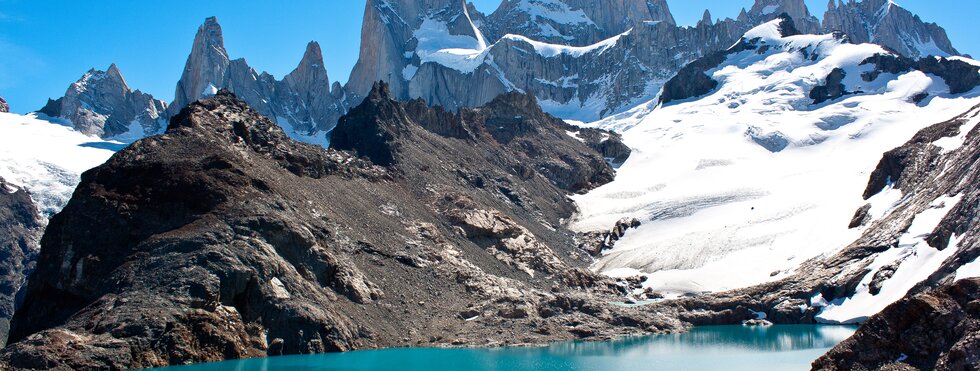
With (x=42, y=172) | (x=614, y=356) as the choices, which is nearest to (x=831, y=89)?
(x=614, y=356)

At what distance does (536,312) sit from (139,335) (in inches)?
1336

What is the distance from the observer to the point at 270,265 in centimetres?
6288

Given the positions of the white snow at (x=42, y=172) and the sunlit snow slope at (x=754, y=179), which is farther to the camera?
the white snow at (x=42, y=172)

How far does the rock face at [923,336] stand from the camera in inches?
826

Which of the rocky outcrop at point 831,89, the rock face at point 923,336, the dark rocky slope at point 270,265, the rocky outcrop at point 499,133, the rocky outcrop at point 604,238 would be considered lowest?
the rock face at point 923,336

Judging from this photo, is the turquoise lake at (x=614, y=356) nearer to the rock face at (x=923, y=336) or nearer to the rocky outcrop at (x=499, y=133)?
the rock face at (x=923, y=336)

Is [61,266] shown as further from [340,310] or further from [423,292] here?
[423,292]

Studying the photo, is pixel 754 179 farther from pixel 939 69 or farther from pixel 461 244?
pixel 939 69

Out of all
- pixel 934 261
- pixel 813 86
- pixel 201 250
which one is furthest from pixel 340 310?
pixel 813 86

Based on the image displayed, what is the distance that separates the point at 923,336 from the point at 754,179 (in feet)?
395

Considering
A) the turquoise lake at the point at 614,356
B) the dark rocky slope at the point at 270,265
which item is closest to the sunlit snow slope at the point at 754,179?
the dark rocky slope at the point at 270,265

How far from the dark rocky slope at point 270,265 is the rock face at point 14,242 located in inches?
2100

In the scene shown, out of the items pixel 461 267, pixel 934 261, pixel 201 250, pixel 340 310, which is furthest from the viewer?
pixel 461 267

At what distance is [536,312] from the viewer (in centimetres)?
7594
